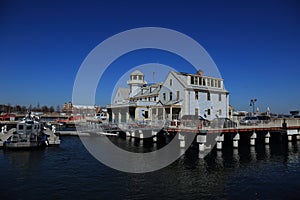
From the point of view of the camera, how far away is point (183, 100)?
1543 inches

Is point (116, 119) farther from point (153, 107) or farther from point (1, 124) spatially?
point (1, 124)

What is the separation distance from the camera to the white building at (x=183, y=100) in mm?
39406

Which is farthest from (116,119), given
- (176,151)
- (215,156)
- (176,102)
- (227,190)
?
(227,190)

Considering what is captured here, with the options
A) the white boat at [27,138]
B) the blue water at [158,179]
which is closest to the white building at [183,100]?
the blue water at [158,179]

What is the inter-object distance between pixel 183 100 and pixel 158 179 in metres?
22.8

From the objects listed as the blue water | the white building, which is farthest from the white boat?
the white building

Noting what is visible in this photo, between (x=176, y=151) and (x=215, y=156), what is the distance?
497 centimetres

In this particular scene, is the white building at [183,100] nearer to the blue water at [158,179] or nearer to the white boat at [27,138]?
the blue water at [158,179]

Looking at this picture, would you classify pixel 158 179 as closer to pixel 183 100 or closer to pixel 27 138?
pixel 27 138

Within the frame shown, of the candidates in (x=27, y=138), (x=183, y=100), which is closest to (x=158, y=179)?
(x=27, y=138)

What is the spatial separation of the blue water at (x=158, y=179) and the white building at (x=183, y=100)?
14850 mm

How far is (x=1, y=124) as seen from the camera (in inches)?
2645

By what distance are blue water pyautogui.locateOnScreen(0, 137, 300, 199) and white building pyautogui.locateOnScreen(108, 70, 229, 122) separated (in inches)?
585

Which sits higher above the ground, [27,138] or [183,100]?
[183,100]
